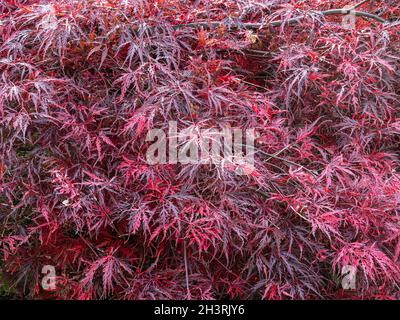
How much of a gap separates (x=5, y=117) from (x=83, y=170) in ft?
0.86

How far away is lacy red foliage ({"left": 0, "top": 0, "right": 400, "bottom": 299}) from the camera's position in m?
1.32

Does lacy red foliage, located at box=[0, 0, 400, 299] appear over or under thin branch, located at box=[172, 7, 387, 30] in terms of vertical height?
under

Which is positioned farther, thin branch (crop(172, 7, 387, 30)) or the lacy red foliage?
thin branch (crop(172, 7, 387, 30))

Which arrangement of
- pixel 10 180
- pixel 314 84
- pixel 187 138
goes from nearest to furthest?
pixel 187 138, pixel 10 180, pixel 314 84

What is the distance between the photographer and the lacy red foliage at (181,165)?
52.1 inches

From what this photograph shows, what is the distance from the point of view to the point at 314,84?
1522mm

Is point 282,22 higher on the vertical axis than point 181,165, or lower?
higher

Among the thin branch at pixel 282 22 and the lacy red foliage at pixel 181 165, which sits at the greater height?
the thin branch at pixel 282 22

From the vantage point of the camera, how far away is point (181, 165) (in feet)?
4.34

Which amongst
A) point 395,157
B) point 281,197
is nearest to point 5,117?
point 281,197

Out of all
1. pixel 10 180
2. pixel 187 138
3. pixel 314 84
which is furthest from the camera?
pixel 314 84

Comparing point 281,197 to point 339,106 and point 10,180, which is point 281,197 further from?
point 10,180

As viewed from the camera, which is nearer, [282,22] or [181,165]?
[181,165]

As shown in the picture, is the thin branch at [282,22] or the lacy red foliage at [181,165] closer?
the lacy red foliage at [181,165]
